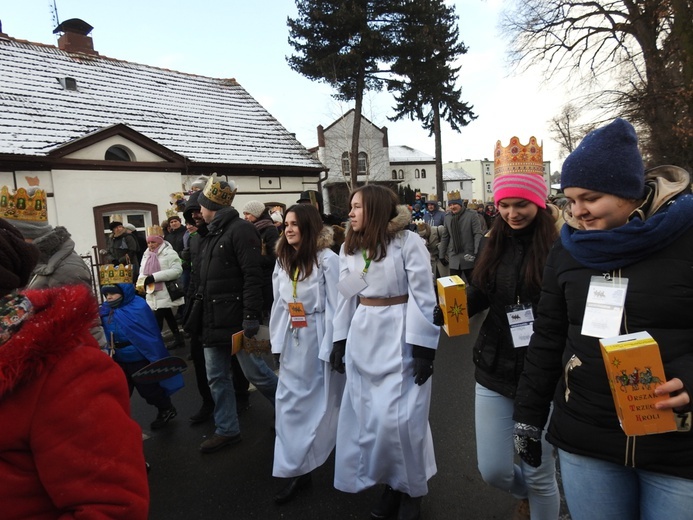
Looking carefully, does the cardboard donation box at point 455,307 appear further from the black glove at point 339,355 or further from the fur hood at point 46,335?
the fur hood at point 46,335

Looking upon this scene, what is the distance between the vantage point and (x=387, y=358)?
2.96m

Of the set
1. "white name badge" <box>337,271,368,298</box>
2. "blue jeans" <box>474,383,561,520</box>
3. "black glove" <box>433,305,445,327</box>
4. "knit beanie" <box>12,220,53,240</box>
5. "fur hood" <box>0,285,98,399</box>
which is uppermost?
"knit beanie" <box>12,220,53,240</box>

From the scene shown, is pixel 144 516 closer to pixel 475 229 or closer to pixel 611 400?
pixel 611 400

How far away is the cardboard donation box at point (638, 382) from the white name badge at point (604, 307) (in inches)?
5.3

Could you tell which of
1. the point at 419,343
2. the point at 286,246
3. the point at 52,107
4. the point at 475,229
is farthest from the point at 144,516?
the point at 52,107

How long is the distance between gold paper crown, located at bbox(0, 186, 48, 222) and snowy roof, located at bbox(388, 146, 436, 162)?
50.6 meters

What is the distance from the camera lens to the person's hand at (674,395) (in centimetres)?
143

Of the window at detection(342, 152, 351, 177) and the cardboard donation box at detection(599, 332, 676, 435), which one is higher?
the window at detection(342, 152, 351, 177)

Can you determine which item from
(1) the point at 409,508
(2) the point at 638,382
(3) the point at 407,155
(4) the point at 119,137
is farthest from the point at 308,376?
(3) the point at 407,155

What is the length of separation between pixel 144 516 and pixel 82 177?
12.0 m

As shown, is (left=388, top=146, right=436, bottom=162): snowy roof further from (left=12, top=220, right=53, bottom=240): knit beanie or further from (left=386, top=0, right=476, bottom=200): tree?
(left=12, top=220, right=53, bottom=240): knit beanie

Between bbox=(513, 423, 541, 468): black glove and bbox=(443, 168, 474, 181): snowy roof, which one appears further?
bbox=(443, 168, 474, 181): snowy roof

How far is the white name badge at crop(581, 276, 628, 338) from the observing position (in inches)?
63.1

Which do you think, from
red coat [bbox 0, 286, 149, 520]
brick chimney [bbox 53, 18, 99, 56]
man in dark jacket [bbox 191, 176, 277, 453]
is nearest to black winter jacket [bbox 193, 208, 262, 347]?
man in dark jacket [bbox 191, 176, 277, 453]
